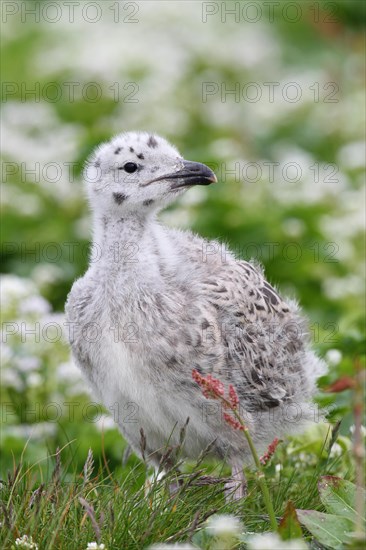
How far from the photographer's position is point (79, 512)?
14.5 ft


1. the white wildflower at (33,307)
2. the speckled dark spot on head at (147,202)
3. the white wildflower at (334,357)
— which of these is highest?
the speckled dark spot on head at (147,202)

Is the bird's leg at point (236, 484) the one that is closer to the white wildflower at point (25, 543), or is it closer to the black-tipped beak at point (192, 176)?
the white wildflower at point (25, 543)

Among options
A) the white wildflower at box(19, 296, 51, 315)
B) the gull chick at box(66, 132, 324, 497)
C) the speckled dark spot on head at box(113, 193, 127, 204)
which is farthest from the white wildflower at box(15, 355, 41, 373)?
the speckled dark spot on head at box(113, 193, 127, 204)

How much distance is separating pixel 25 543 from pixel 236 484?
4.10 ft

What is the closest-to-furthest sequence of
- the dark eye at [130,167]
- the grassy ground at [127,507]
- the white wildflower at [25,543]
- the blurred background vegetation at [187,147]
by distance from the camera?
the white wildflower at [25,543] < the grassy ground at [127,507] < the dark eye at [130,167] < the blurred background vegetation at [187,147]

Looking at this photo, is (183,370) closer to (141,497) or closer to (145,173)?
(141,497)

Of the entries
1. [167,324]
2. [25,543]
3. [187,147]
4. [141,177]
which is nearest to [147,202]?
[141,177]

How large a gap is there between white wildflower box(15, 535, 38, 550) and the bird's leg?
3.02 ft

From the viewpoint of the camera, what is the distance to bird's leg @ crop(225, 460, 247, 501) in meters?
4.67

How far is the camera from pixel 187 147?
36.6 feet

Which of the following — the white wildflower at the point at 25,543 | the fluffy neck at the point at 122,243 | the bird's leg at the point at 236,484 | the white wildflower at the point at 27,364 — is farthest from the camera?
the white wildflower at the point at 27,364

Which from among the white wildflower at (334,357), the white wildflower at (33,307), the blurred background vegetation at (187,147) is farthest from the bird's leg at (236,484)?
the white wildflower at (33,307)

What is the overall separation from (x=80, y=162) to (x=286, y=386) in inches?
145

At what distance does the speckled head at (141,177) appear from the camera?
5062 mm
